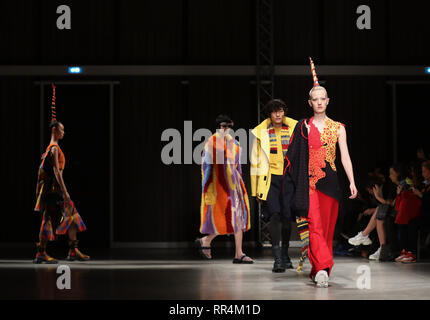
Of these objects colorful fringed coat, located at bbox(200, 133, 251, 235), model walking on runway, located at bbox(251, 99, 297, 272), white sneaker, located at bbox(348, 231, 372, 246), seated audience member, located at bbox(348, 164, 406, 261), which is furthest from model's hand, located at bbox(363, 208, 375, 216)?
model walking on runway, located at bbox(251, 99, 297, 272)

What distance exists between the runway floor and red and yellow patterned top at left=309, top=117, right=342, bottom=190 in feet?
2.77

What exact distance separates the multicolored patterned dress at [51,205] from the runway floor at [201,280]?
37 centimetres

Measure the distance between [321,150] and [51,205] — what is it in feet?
10.5

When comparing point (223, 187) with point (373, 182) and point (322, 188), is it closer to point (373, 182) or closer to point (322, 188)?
point (373, 182)

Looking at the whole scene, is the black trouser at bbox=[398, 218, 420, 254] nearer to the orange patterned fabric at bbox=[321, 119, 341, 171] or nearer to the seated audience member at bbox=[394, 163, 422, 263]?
the seated audience member at bbox=[394, 163, 422, 263]

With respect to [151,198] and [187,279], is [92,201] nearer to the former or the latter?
[151,198]

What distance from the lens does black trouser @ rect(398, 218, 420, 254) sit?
22.9 feet

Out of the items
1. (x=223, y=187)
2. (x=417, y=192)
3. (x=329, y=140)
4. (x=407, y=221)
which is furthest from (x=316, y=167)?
(x=417, y=192)

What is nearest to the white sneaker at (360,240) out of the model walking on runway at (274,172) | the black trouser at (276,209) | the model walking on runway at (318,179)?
the model walking on runway at (274,172)

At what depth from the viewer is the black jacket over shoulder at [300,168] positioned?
16.1ft

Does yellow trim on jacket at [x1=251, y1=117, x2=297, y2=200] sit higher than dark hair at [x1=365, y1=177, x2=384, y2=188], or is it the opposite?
yellow trim on jacket at [x1=251, y1=117, x2=297, y2=200]

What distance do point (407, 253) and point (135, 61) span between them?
16.3ft

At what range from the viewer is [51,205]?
686cm

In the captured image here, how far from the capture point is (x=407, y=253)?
6.96 metres
